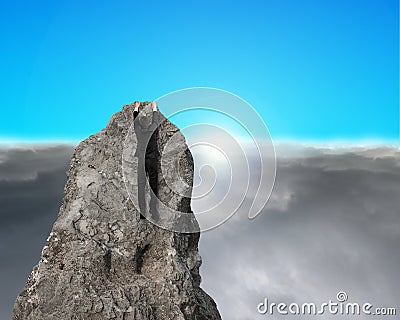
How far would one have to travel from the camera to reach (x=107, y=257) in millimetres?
10078

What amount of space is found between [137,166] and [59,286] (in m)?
2.42

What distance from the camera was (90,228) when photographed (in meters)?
10.2

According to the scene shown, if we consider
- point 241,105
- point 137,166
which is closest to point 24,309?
point 137,166

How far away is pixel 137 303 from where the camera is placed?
9711 millimetres

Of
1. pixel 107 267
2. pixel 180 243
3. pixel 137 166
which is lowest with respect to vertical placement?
pixel 107 267

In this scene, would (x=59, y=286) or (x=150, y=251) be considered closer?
(x=59, y=286)

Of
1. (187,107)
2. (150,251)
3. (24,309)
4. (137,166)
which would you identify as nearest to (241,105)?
(187,107)

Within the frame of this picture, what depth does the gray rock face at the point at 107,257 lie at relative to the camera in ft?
31.6

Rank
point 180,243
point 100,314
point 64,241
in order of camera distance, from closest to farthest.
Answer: point 100,314, point 64,241, point 180,243

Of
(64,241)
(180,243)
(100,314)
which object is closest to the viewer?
(100,314)

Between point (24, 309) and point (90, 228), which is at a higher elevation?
point (90, 228)

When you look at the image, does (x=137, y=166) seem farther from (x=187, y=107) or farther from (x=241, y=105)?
(x=241, y=105)

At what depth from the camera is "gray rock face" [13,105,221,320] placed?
964 centimetres

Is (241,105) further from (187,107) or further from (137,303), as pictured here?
(137,303)
